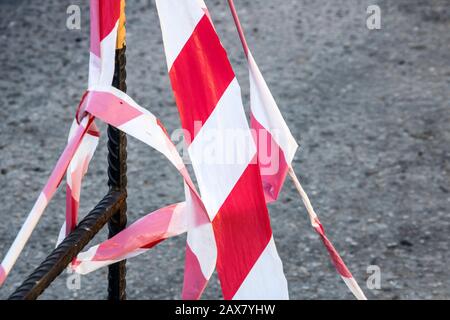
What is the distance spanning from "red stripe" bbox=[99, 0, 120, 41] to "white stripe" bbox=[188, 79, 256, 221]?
291mm

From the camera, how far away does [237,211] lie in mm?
1955

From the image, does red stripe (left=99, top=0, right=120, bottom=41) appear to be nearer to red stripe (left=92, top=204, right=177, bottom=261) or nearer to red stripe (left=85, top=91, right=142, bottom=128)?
red stripe (left=85, top=91, right=142, bottom=128)

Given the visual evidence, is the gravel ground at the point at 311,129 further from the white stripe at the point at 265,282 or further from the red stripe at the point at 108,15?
the red stripe at the point at 108,15

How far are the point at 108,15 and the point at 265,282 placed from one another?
669 mm

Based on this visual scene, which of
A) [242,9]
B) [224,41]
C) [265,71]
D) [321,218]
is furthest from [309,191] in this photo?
[242,9]

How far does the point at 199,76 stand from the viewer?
6.36 ft

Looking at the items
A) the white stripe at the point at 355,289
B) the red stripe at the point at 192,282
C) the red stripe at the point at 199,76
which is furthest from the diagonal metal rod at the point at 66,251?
the white stripe at the point at 355,289

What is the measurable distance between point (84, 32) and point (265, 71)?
1185 millimetres

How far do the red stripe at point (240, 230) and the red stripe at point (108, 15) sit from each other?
428mm

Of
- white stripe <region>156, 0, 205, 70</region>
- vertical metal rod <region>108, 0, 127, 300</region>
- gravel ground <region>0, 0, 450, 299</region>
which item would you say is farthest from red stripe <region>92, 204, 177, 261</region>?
gravel ground <region>0, 0, 450, 299</region>

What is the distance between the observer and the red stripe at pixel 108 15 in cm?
199

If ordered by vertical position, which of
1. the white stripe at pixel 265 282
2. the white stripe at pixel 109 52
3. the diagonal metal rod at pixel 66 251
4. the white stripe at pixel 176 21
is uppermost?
the white stripe at pixel 176 21

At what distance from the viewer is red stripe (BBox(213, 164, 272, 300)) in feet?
6.37
